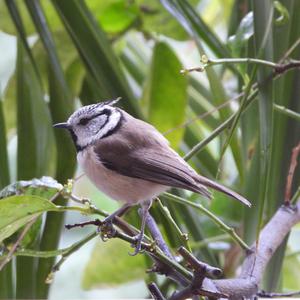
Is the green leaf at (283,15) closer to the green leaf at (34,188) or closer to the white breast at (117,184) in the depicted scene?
the white breast at (117,184)

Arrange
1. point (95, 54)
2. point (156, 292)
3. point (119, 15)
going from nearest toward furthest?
point (156, 292) → point (95, 54) → point (119, 15)

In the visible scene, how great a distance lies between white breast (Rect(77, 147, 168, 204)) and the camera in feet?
2.89

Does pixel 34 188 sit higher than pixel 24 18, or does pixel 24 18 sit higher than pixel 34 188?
pixel 24 18

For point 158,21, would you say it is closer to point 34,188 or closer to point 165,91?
point 165,91

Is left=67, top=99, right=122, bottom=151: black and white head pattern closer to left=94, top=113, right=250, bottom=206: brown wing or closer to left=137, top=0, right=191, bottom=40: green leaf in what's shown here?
left=94, top=113, right=250, bottom=206: brown wing

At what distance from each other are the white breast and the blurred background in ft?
0.14

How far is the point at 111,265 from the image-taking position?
1.13 meters

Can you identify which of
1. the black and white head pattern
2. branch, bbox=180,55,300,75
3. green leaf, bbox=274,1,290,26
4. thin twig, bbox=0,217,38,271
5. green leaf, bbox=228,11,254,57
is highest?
green leaf, bbox=274,1,290,26

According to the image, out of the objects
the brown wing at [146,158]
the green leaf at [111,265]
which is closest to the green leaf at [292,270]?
the green leaf at [111,265]

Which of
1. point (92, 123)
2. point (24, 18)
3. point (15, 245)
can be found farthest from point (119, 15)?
point (15, 245)

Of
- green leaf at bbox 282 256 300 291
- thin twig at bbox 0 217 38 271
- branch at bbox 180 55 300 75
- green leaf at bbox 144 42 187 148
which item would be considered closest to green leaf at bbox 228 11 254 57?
branch at bbox 180 55 300 75

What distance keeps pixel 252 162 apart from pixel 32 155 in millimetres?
331

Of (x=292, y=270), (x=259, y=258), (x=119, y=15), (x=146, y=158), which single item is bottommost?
(x=292, y=270)

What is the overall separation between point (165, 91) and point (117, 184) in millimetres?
287
